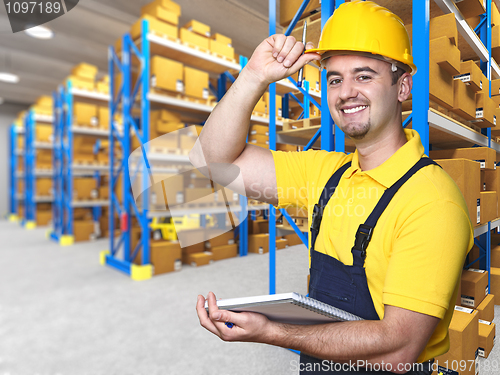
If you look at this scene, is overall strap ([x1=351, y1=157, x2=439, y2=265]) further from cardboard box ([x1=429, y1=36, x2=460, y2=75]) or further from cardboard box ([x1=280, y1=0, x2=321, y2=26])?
cardboard box ([x1=280, y1=0, x2=321, y2=26])

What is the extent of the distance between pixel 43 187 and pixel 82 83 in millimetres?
3187

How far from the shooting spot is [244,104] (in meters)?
0.89

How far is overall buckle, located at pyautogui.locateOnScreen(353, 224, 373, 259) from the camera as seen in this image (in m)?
0.73

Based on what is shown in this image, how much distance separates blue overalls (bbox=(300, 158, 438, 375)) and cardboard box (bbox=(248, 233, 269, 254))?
1.85ft

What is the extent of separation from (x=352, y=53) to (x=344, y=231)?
1.64 ft

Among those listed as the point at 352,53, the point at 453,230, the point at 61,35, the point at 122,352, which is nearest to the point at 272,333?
the point at 453,230

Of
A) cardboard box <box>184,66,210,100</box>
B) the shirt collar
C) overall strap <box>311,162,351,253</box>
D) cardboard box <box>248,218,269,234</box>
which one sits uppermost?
cardboard box <box>184,66,210,100</box>

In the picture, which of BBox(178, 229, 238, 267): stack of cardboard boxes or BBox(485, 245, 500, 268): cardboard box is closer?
BBox(485, 245, 500, 268): cardboard box

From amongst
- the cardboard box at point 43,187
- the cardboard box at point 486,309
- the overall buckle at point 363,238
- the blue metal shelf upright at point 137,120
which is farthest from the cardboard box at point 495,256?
the cardboard box at point 43,187

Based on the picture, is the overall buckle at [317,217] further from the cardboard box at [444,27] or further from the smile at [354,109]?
the cardboard box at [444,27]

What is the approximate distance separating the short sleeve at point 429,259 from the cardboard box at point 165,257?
306 cm

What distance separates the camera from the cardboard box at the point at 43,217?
23.5ft

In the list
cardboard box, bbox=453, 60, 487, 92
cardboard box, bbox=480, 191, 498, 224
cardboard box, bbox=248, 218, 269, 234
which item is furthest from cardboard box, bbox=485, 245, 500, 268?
cardboard box, bbox=248, 218, 269, 234

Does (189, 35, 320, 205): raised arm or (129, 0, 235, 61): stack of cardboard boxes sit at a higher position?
(129, 0, 235, 61): stack of cardboard boxes
